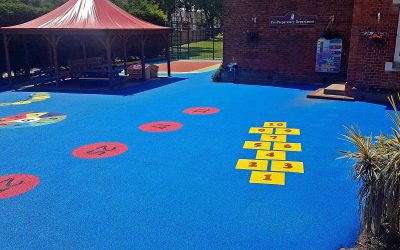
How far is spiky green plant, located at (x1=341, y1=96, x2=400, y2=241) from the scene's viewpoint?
3.31m

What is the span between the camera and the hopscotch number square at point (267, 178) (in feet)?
18.2

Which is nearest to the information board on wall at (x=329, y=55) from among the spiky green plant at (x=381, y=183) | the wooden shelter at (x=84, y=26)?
the wooden shelter at (x=84, y=26)

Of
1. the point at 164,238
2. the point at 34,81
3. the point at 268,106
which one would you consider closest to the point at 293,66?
the point at 268,106

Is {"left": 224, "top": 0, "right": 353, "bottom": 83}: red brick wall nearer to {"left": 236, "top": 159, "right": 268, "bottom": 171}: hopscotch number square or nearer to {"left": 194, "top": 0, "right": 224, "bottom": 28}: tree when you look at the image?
{"left": 236, "top": 159, "right": 268, "bottom": 171}: hopscotch number square

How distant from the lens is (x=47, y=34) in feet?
46.3

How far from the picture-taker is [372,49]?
37.1ft

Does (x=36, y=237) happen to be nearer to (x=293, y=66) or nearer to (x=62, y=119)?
(x=62, y=119)

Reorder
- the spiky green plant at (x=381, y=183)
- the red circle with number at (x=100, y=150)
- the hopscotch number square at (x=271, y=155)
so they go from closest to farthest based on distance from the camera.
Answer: the spiky green plant at (x=381, y=183), the hopscotch number square at (x=271, y=155), the red circle with number at (x=100, y=150)

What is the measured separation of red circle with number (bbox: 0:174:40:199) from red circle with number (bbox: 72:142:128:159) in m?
1.12

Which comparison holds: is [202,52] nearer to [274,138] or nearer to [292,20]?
[292,20]

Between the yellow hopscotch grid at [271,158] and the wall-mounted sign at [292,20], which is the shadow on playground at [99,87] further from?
the yellow hopscotch grid at [271,158]

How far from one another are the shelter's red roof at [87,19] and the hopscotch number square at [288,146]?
8.50m

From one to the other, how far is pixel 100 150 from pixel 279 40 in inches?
402

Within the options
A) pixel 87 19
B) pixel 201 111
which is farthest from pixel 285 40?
pixel 87 19
